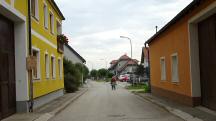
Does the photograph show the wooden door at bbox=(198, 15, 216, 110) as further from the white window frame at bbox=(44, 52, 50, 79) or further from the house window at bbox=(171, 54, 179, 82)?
the white window frame at bbox=(44, 52, 50, 79)

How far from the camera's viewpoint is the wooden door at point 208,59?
1607 cm

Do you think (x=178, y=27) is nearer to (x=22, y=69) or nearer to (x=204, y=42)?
(x=204, y=42)

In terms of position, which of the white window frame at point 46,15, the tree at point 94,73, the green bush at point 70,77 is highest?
the white window frame at point 46,15

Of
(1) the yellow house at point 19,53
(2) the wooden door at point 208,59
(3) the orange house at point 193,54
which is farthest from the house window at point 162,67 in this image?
(2) the wooden door at point 208,59

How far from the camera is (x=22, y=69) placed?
17.7 metres

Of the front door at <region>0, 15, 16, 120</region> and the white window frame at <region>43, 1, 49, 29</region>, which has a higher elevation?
the white window frame at <region>43, 1, 49, 29</region>

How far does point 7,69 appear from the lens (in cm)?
1639

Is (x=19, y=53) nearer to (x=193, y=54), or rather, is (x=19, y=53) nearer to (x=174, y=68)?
A: (x=193, y=54)

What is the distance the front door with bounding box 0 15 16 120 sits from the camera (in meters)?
15.6

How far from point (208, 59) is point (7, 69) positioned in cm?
744

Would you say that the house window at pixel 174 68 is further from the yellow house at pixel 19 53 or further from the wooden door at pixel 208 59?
the yellow house at pixel 19 53

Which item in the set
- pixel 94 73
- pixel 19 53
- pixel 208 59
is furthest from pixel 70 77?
pixel 94 73

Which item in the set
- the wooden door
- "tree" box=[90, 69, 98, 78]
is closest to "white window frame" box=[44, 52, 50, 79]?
the wooden door

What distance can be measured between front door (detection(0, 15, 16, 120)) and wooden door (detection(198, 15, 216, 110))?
7.39 m
